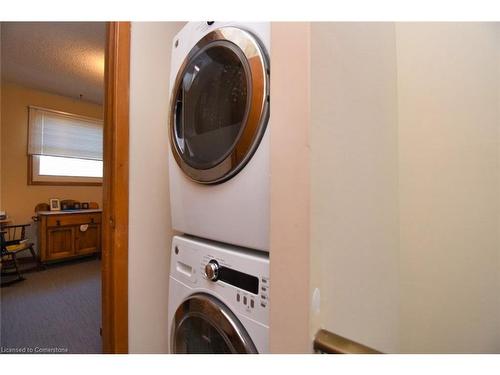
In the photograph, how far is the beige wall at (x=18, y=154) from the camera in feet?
9.20

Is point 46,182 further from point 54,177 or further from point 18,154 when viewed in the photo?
point 18,154

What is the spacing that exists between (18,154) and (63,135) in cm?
53

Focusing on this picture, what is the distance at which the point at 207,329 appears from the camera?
71 centimetres

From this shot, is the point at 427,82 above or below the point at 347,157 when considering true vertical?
above

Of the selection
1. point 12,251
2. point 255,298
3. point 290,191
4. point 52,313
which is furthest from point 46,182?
point 290,191

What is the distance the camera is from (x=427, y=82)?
0.78m

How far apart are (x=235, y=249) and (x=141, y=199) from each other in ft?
1.77

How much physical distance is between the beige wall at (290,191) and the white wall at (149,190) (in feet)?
2.56

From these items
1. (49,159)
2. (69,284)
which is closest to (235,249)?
(69,284)

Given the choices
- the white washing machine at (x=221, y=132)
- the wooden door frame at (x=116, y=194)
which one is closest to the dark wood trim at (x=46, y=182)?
the wooden door frame at (x=116, y=194)

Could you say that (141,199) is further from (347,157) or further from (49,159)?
(49,159)

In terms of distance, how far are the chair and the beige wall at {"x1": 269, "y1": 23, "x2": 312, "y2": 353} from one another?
307 centimetres

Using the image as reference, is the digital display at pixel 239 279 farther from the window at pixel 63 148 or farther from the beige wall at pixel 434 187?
the window at pixel 63 148

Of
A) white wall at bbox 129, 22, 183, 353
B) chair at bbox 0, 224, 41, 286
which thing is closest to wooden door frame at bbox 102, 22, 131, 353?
white wall at bbox 129, 22, 183, 353
